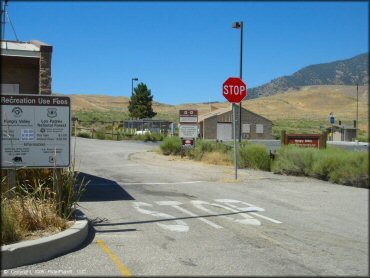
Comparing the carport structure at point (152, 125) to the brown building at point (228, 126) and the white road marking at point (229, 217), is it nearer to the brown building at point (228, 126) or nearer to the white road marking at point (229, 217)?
the brown building at point (228, 126)

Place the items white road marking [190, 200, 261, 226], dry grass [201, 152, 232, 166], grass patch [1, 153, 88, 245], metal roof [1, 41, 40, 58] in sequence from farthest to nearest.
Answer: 1. dry grass [201, 152, 232, 166]
2. metal roof [1, 41, 40, 58]
3. white road marking [190, 200, 261, 226]
4. grass patch [1, 153, 88, 245]

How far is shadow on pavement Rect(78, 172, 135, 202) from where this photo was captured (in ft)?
37.0

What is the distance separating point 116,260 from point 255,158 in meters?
12.8

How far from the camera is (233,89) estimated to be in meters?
15.7

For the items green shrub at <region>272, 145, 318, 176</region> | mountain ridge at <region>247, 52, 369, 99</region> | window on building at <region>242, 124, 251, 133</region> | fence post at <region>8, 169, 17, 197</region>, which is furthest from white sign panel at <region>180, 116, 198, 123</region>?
window on building at <region>242, 124, 251, 133</region>

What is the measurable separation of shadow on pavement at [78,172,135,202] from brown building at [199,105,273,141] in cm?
4125

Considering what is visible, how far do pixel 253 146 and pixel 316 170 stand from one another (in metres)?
4.13

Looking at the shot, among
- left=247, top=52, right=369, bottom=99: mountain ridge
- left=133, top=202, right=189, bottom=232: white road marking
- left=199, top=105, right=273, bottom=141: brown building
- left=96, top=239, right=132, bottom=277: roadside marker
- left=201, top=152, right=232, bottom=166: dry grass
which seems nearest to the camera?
left=247, top=52, right=369, bottom=99: mountain ridge

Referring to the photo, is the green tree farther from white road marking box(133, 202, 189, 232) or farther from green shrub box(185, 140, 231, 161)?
white road marking box(133, 202, 189, 232)

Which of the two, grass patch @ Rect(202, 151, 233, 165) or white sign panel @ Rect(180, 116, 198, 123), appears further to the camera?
white sign panel @ Rect(180, 116, 198, 123)

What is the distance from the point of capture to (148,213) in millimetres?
9508

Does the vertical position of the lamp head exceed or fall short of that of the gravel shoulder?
it exceeds it

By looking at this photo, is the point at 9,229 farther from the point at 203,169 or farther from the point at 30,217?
the point at 203,169

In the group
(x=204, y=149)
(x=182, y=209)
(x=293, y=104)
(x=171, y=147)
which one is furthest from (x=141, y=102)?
(x=293, y=104)
